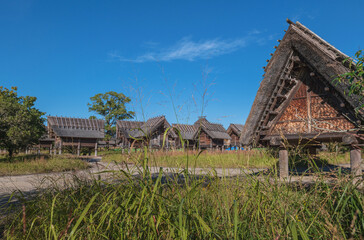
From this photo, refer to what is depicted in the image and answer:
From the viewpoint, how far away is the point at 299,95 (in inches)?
281

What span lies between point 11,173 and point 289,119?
30.7 feet

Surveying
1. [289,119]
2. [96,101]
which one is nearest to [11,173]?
[289,119]

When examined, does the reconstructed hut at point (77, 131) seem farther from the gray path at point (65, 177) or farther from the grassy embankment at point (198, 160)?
the gray path at point (65, 177)

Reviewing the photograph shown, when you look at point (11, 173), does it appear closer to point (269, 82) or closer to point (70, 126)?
point (269, 82)

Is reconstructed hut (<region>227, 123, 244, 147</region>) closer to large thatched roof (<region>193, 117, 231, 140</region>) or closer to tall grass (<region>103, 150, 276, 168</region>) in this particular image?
large thatched roof (<region>193, 117, 231, 140</region>)

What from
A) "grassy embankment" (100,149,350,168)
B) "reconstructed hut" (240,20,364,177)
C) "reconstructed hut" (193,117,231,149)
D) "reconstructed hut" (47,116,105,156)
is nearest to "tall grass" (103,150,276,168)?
"grassy embankment" (100,149,350,168)

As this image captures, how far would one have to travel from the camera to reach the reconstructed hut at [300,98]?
250 inches

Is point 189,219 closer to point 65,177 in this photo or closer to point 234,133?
point 65,177

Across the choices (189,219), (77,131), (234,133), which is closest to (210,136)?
(234,133)

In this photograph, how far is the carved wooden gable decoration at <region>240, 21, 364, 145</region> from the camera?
20.8 ft

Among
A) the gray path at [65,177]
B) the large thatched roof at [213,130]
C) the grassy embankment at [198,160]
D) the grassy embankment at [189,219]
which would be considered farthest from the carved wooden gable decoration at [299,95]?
the large thatched roof at [213,130]

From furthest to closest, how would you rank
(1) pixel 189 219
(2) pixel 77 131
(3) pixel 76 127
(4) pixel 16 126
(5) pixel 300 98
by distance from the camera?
(3) pixel 76 127 < (2) pixel 77 131 < (4) pixel 16 126 < (5) pixel 300 98 < (1) pixel 189 219

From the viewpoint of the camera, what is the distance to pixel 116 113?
136ft

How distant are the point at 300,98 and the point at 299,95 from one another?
87 millimetres
